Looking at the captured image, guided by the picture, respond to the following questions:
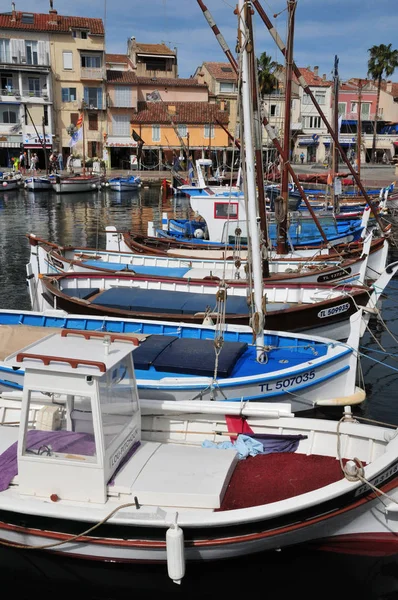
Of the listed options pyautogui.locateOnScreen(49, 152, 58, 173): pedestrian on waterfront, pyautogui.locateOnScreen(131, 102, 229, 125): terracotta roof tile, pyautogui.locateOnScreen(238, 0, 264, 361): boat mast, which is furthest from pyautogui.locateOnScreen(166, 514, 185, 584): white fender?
pyautogui.locateOnScreen(131, 102, 229, 125): terracotta roof tile

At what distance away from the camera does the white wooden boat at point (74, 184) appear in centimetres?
6116

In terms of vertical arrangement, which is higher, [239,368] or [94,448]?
[94,448]

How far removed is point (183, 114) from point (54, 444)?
2819 inches

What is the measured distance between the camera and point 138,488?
768 cm

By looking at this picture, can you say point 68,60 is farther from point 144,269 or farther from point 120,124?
point 144,269

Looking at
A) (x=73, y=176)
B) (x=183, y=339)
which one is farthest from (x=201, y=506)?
(x=73, y=176)

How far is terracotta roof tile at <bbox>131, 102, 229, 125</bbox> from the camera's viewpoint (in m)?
74.0

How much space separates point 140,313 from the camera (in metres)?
15.0

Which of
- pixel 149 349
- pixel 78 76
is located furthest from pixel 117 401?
pixel 78 76

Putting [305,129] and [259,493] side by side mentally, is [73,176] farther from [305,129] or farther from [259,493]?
[259,493]

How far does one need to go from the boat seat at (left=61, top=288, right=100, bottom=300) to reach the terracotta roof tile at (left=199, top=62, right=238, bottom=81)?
68879 millimetres

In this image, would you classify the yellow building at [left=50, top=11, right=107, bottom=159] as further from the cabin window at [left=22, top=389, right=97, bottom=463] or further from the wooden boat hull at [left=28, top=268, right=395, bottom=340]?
the cabin window at [left=22, top=389, right=97, bottom=463]

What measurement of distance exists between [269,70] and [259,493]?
7392cm

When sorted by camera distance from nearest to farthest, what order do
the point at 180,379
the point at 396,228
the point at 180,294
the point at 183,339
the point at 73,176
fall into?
the point at 180,379, the point at 183,339, the point at 180,294, the point at 396,228, the point at 73,176
